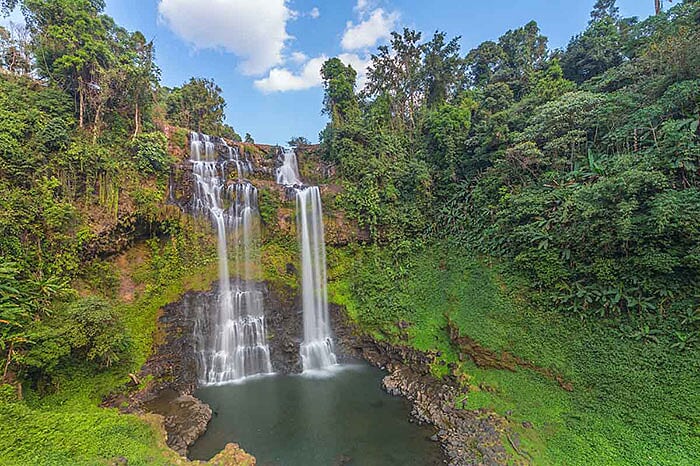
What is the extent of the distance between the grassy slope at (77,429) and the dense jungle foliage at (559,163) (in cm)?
1142

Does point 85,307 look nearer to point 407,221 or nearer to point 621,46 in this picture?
point 407,221

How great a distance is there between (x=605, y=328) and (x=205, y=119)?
25.1 m

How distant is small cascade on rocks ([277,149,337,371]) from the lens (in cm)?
1355

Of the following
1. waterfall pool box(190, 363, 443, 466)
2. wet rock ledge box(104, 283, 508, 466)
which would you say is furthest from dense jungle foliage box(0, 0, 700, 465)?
waterfall pool box(190, 363, 443, 466)

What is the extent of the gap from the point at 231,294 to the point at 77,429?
258 inches

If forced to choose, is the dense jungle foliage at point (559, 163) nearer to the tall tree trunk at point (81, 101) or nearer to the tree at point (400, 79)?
the tree at point (400, 79)

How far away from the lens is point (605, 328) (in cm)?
854

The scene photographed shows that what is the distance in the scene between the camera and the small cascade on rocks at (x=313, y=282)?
13555 millimetres

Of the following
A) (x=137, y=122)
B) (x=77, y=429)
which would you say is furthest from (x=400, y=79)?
(x=77, y=429)

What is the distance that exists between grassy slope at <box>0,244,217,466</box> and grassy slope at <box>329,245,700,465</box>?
28.5ft

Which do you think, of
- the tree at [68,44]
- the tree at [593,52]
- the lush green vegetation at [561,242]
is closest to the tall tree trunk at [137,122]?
the tree at [68,44]

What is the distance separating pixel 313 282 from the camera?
14.9 meters

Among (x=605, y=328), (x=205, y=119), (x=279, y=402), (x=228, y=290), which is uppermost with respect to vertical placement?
(x=205, y=119)

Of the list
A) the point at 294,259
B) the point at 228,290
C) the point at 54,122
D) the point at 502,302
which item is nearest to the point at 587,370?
the point at 502,302
